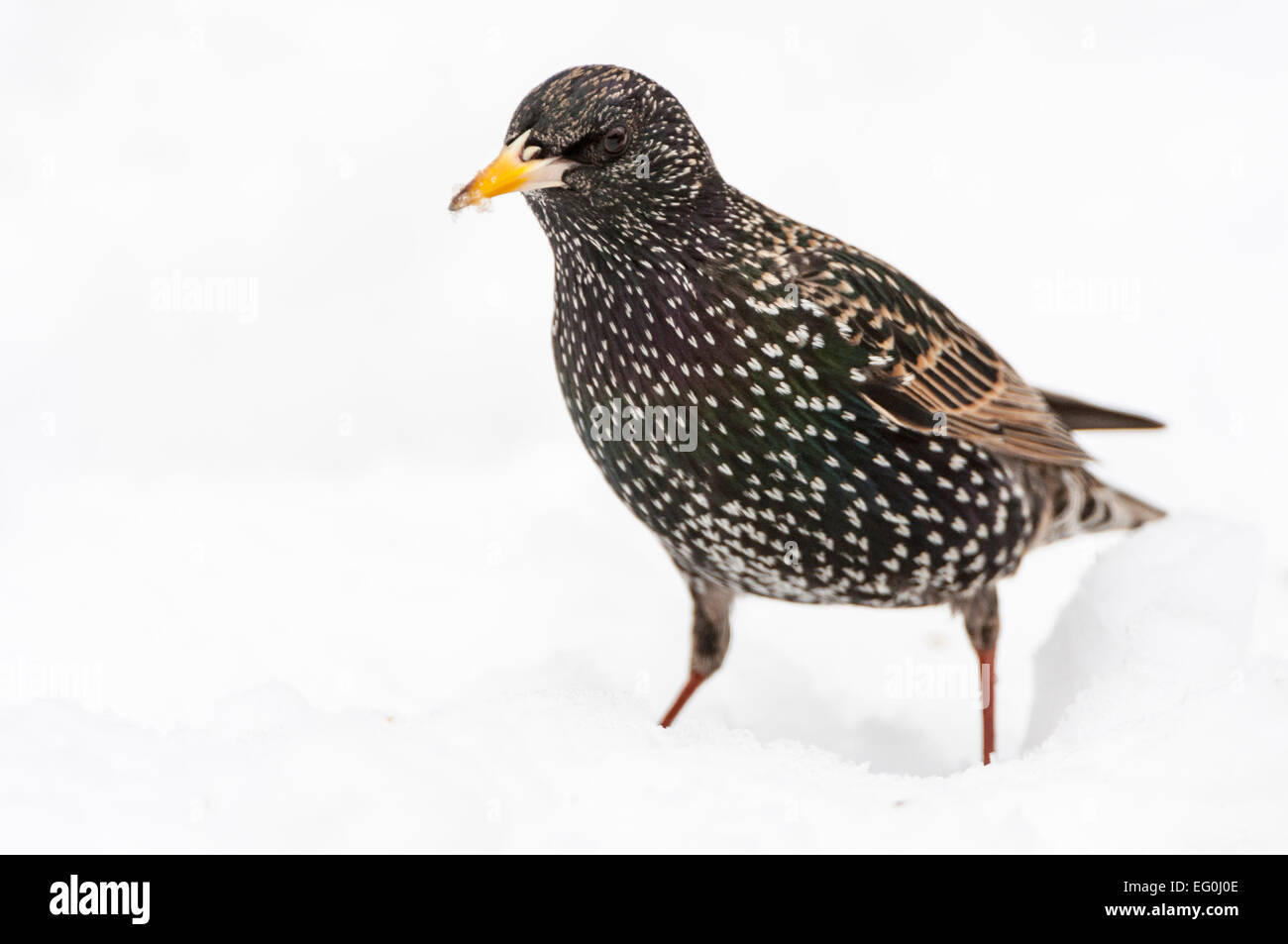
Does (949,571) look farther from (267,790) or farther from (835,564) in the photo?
(267,790)

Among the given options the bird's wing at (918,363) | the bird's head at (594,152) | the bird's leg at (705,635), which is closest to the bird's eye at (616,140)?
the bird's head at (594,152)

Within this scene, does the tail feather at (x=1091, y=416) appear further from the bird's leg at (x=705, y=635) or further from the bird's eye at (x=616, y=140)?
the bird's eye at (x=616, y=140)

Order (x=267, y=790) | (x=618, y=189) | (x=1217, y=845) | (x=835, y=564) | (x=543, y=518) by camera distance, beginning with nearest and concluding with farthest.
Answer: (x=1217, y=845), (x=267, y=790), (x=618, y=189), (x=835, y=564), (x=543, y=518)

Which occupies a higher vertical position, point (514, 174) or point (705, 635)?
point (514, 174)

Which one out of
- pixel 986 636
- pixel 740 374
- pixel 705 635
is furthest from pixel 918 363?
pixel 705 635

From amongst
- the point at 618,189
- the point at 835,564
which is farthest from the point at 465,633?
the point at 618,189

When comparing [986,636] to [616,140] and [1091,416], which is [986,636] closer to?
[1091,416]

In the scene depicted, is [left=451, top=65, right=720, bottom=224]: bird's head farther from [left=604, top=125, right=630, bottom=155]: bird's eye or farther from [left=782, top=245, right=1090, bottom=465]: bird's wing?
[left=782, top=245, right=1090, bottom=465]: bird's wing
